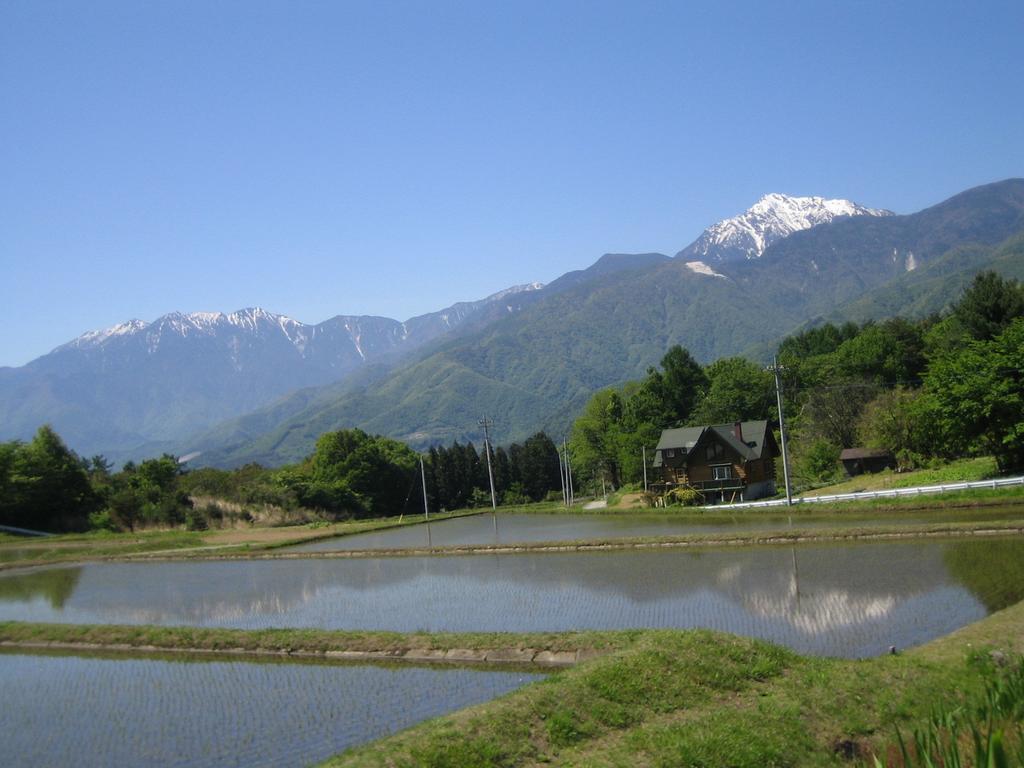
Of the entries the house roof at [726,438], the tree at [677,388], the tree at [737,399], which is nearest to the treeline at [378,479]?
the tree at [677,388]

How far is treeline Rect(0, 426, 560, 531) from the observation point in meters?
73.6

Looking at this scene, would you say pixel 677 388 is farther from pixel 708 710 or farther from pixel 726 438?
pixel 708 710

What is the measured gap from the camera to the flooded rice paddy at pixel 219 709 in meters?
12.8

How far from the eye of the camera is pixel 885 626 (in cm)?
1627

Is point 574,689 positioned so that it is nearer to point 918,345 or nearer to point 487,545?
point 487,545

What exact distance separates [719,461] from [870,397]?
1553cm

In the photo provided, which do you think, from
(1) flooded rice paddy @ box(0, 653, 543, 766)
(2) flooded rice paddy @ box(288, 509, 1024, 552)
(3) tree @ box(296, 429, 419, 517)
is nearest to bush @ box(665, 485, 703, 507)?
(2) flooded rice paddy @ box(288, 509, 1024, 552)

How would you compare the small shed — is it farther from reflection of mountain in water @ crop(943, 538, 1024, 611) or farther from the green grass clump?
the green grass clump

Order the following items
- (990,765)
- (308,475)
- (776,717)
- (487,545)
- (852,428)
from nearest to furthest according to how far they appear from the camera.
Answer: (990,765)
(776,717)
(487,545)
(852,428)
(308,475)

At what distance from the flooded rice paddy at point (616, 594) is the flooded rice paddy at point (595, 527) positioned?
5.38m

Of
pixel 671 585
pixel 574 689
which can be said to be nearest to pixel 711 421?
pixel 671 585

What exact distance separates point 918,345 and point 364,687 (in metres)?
80.6

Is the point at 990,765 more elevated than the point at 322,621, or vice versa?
the point at 990,765

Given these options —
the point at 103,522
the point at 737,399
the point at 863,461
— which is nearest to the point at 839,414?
the point at 863,461
